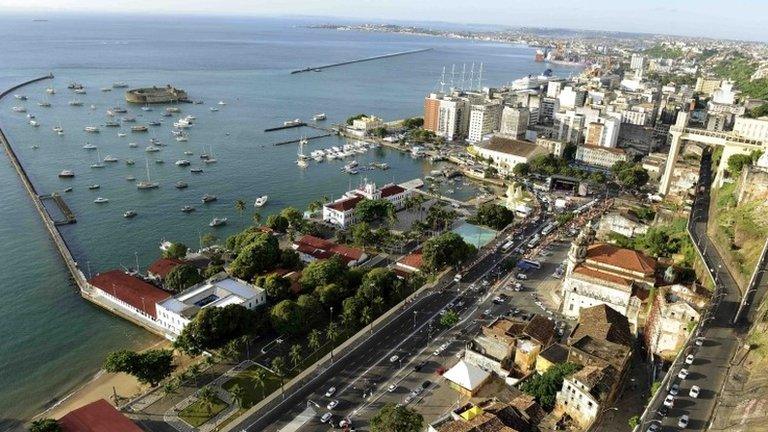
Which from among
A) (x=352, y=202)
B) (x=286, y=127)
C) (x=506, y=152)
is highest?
(x=506, y=152)

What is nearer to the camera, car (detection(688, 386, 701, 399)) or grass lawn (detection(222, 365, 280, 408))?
car (detection(688, 386, 701, 399))

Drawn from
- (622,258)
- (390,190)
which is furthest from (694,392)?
(390,190)

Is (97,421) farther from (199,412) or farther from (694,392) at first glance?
(694,392)

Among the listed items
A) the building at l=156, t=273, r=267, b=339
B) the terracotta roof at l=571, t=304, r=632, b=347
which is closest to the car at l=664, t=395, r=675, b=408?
the terracotta roof at l=571, t=304, r=632, b=347

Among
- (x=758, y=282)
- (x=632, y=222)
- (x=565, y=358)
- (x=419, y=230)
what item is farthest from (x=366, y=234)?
(x=758, y=282)

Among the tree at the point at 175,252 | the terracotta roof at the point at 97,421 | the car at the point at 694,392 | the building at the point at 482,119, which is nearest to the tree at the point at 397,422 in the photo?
the terracotta roof at the point at 97,421

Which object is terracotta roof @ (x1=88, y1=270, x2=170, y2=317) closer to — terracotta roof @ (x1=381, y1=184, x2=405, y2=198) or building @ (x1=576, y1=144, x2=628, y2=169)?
terracotta roof @ (x1=381, y1=184, x2=405, y2=198)
